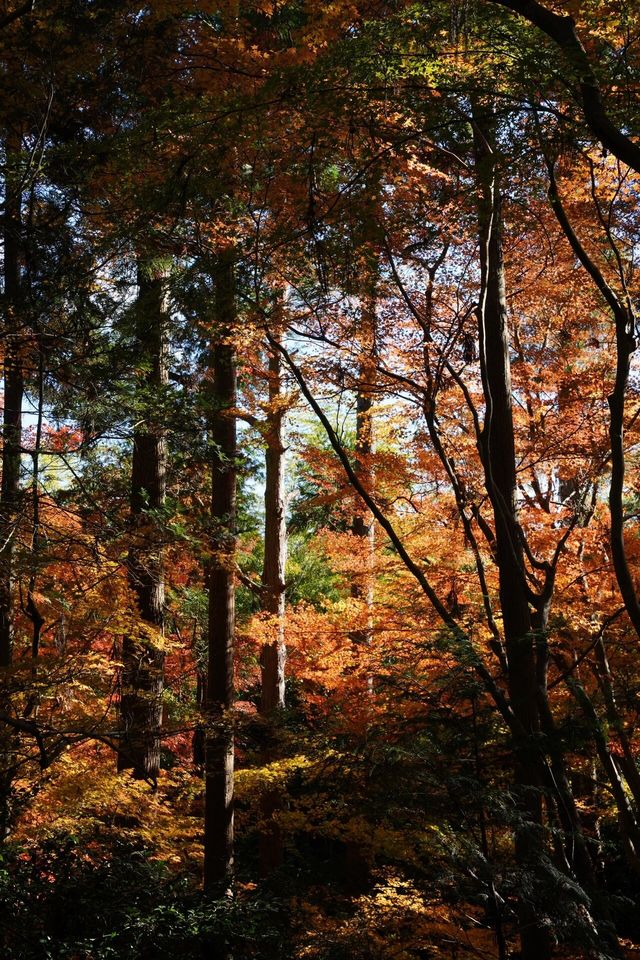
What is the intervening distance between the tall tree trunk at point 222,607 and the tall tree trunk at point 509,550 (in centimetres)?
205

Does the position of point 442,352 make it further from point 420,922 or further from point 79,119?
point 420,922

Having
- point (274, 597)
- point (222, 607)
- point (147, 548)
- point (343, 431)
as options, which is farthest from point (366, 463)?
point (147, 548)

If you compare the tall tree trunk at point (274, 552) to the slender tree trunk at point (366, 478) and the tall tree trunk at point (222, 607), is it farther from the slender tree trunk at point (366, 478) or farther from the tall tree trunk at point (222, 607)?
the tall tree trunk at point (222, 607)

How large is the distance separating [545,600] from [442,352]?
222cm

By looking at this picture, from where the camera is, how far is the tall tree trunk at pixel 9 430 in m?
5.07

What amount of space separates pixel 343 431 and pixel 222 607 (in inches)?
119

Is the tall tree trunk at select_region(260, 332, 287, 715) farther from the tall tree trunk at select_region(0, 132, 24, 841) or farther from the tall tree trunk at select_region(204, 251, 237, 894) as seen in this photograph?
the tall tree trunk at select_region(0, 132, 24, 841)

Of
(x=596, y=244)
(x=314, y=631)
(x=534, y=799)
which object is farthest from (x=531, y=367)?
(x=534, y=799)

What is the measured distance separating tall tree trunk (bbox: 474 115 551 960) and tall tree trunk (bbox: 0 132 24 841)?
3131mm

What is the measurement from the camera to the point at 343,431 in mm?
7184

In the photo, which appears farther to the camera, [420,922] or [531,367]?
[531,367]

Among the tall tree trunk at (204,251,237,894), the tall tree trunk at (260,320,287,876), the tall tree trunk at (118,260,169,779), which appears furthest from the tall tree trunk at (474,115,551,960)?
the tall tree trunk at (260,320,287,876)

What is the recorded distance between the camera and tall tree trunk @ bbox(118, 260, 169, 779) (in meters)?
6.57

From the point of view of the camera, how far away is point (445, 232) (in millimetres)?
5543
